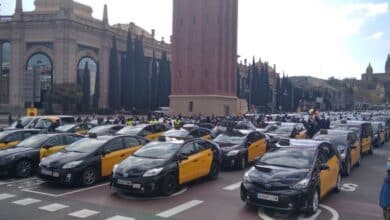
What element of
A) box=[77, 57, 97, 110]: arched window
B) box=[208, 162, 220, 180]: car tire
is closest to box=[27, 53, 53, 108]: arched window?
box=[77, 57, 97, 110]: arched window


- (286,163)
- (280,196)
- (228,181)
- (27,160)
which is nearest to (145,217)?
(280,196)

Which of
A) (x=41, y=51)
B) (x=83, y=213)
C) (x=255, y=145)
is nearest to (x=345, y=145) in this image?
(x=255, y=145)

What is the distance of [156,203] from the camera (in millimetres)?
10523

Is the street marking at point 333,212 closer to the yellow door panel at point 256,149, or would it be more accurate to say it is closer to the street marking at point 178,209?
the street marking at point 178,209

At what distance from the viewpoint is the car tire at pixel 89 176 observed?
12.3m

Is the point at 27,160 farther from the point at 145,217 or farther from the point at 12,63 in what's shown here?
the point at 12,63

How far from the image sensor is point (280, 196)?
9172 millimetres

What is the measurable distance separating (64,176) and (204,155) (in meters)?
4.19

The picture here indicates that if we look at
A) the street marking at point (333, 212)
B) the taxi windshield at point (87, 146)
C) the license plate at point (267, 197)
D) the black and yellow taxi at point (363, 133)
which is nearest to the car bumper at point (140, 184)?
the taxi windshield at point (87, 146)

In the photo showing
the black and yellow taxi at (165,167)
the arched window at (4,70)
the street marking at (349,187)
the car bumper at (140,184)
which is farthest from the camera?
the arched window at (4,70)

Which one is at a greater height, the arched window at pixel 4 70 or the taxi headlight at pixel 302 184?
the arched window at pixel 4 70

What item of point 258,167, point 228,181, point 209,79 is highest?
point 209,79

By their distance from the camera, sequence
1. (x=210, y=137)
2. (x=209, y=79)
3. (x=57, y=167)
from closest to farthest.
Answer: (x=57, y=167) → (x=210, y=137) → (x=209, y=79)

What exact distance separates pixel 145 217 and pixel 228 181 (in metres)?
5.23
